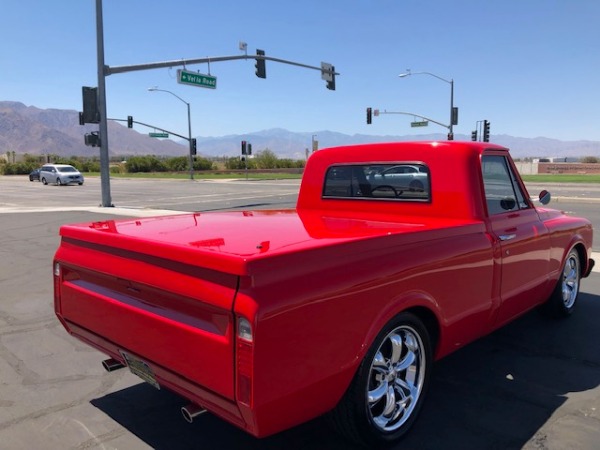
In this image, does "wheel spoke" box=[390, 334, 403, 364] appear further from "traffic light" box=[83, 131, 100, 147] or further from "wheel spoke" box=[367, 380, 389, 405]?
"traffic light" box=[83, 131, 100, 147]

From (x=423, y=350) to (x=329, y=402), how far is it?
87 centimetres

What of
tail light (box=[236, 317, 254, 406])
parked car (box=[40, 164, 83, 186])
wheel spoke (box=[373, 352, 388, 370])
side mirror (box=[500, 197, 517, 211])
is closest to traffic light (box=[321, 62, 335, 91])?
side mirror (box=[500, 197, 517, 211])

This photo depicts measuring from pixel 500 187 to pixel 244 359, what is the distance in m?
2.93

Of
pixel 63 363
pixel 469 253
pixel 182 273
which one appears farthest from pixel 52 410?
pixel 469 253

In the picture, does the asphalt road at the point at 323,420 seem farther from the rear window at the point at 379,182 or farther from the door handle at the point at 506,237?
the rear window at the point at 379,182

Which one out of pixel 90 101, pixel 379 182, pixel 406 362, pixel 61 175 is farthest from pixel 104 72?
pixel 61 175

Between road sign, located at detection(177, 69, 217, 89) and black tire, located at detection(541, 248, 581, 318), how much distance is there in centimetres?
1886

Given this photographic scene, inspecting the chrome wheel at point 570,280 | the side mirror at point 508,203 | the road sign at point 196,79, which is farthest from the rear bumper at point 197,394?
the road sign at point 196,79

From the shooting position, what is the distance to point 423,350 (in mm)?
3023

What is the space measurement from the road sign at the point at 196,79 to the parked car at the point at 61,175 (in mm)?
21531

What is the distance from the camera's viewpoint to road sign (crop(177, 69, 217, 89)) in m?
21.1

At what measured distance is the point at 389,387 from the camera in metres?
2.89

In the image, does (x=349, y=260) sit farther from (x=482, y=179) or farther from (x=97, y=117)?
(x=97, y=117)

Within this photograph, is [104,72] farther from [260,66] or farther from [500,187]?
[500,187]
